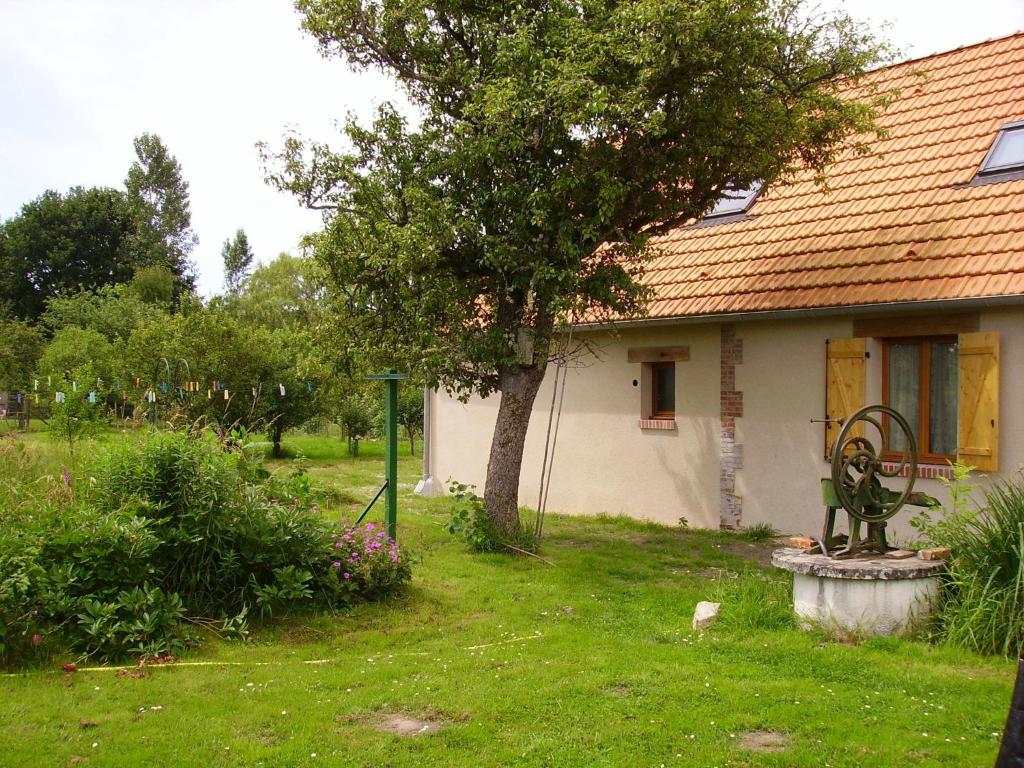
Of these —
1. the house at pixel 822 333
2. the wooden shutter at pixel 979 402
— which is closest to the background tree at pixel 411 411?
the house at pixel 822 333

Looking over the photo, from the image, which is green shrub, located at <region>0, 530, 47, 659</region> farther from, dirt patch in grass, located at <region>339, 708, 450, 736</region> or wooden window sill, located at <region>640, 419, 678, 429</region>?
wooden window sill, located at <region>640, 419, 678, 429</region>

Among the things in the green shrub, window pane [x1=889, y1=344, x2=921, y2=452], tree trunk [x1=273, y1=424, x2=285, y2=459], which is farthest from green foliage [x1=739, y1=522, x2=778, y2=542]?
tree trunk [x1=273, y1=424, x2=285, y2=459]

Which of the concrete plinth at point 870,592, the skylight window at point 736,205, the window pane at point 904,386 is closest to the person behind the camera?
the concrete plinth at point 870,592

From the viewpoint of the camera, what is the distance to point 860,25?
8.99 meters

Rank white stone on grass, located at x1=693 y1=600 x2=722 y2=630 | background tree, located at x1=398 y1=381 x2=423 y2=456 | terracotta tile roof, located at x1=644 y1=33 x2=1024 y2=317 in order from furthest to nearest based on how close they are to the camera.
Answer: background tree, located at x1=398 y1=381 x2=423 y2=456, terracotta tile roof, located at x1=644 y1=33 x2=1024 y2=317, white stone on grass, located at x1=693 y1=600 x2=722 y2=630

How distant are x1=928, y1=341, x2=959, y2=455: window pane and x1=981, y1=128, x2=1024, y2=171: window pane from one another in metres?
2.30

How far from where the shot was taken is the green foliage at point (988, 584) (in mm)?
5734

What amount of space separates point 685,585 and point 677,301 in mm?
4645

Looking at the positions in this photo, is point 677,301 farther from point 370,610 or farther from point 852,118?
point 370,610

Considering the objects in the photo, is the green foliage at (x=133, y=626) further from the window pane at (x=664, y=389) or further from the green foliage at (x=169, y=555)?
the window pane at (x=664, y=389)

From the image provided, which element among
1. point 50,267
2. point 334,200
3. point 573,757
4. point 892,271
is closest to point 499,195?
point 334,200

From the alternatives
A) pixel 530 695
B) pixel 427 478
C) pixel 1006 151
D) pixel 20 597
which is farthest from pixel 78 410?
pixel 1006 151

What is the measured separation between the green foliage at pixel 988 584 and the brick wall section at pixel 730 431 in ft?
16.3

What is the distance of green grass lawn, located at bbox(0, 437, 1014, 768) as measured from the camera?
4324mm
